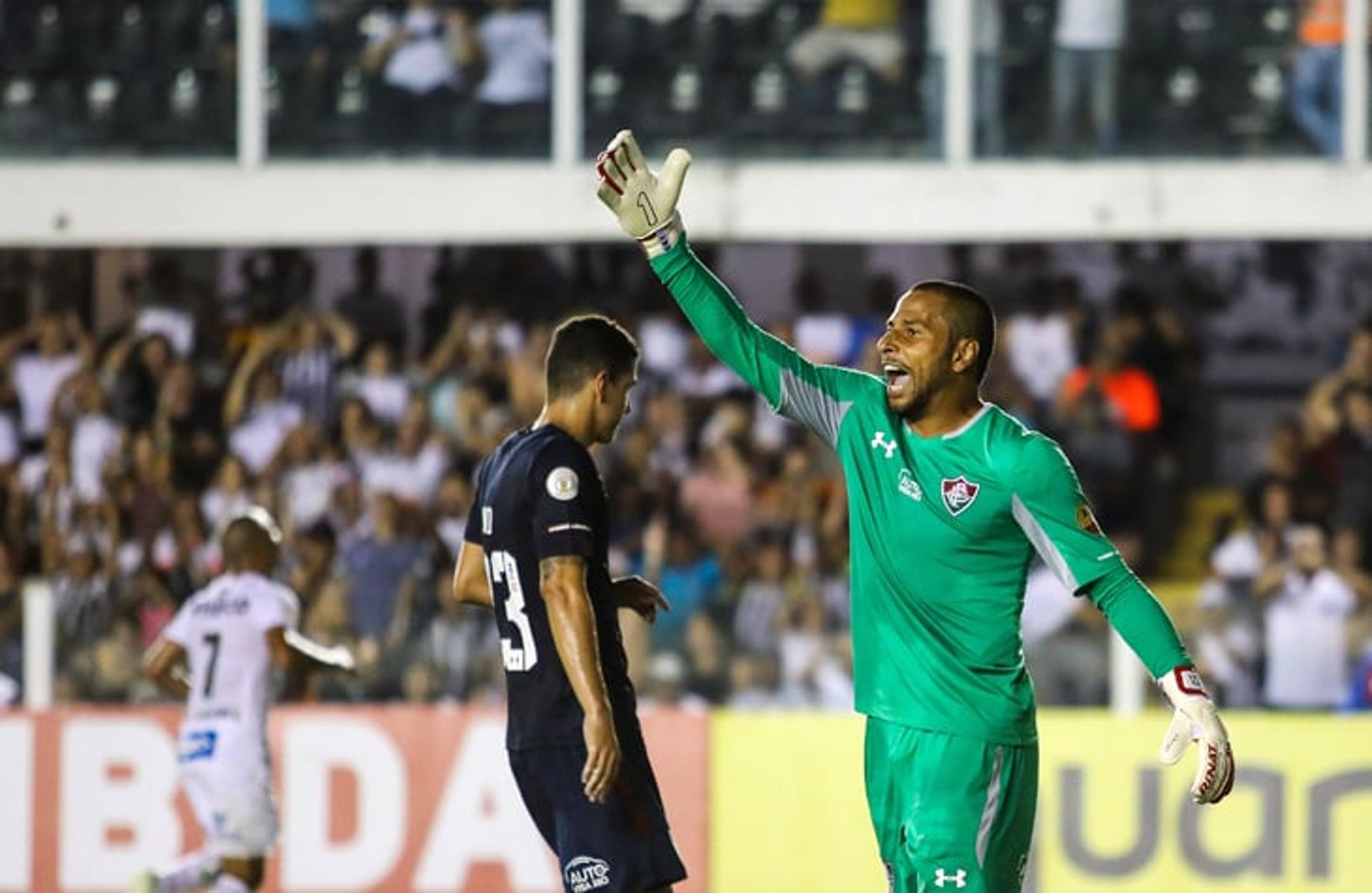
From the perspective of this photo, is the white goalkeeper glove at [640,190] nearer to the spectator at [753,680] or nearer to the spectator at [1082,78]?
the spectator at [753,680]

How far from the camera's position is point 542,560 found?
7.38m

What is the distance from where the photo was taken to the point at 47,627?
13.5 metres

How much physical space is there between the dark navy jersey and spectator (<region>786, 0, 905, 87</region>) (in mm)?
9507

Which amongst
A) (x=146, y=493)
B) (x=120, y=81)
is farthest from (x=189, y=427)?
(x=120, y=81)

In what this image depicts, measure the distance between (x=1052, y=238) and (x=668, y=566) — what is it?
3323mm

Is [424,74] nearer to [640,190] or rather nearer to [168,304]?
[168,304]

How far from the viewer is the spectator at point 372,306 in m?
17.5

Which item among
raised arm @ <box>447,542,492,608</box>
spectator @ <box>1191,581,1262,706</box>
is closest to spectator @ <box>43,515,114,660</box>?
spectator @ <box>1191,581,1262,706</box>

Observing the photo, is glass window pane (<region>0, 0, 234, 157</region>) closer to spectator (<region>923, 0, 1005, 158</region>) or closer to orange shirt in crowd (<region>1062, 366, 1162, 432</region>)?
spectator (<region>923, 0, 1005, 158</region>)

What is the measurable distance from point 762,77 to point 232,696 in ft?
22.9

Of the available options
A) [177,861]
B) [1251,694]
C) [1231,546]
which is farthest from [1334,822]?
[177,861]

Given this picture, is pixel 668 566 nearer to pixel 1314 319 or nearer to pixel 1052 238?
pixel 1052 238

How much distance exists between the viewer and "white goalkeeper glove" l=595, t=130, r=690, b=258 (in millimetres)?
6945

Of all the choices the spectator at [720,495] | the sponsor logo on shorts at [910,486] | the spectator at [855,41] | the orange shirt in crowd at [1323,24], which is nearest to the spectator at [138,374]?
the spectator at [720,495]
